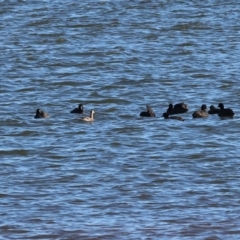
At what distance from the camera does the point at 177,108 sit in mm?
22875

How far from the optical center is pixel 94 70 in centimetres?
2934

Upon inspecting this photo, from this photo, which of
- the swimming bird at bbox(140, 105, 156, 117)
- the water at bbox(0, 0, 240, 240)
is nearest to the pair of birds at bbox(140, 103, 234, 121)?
the swimming bird at bbox(140, 105, 156, 117)

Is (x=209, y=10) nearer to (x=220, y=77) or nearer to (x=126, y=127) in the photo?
(x=220, y=77)

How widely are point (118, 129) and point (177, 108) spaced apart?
1.85 m

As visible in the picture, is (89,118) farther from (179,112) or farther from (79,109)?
(179,112)

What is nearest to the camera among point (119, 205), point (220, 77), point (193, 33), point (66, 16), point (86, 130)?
point (119, 205)

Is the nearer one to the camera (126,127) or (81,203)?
(81,203)

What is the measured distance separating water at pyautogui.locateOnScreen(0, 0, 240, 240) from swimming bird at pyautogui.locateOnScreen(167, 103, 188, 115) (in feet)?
0.56

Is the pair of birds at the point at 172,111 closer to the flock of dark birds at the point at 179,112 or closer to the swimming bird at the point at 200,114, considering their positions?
the flock of dark birds at the point at 179,112

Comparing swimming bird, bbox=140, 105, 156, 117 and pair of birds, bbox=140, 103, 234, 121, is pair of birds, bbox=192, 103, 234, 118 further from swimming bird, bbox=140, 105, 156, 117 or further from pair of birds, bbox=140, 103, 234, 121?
swimming bird, bbox=140, 105, 156, 117

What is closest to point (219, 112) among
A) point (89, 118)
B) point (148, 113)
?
point (148, 113)

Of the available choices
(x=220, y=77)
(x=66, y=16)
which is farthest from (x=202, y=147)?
(x=66, y=16)

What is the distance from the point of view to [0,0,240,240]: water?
14.6m

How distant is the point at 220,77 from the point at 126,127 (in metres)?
6.40
